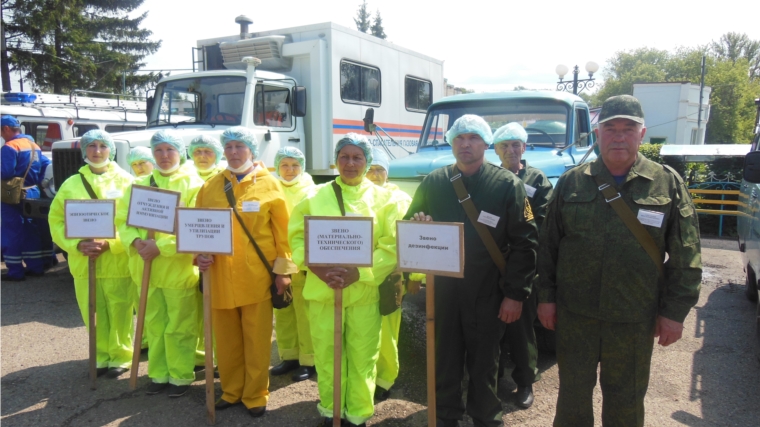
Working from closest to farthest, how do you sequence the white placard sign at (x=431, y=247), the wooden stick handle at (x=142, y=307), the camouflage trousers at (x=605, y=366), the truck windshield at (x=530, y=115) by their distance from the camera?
1. the camouflage trousers at (x=605, y=366)
2. the white placard sign at (x=431, y=247)
3. the wooden stick handle at (x=142, y=307)
4. the truck windshield at (x=530, y=115)

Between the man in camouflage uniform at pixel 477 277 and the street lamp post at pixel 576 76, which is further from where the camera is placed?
the street lamp post at pixel 576 76

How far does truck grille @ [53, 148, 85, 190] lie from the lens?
662 cm

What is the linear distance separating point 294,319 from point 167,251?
4.06 ft

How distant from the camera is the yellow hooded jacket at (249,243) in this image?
3393 millimetres

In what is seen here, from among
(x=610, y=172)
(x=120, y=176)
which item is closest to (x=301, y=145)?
(x=120, y=176)

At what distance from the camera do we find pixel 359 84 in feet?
26.7

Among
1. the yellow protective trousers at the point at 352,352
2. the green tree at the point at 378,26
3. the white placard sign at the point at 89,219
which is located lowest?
the yellow protective trousers at the point at 352,352

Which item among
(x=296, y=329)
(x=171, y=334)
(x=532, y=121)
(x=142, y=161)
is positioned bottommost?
(x=296, y=329)

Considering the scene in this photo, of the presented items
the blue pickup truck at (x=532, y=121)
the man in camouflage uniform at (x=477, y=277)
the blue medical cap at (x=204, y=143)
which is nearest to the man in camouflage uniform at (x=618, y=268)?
the man in camouflage uniform at (x=477, y=277)

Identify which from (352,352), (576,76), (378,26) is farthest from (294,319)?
Answer: (378,26)

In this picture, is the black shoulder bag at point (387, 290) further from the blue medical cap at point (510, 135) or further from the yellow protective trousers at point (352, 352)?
the blue medical cap at point (510, 135)

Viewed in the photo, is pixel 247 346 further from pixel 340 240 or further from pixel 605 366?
pixel 605 366

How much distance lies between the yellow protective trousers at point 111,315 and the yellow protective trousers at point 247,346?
1.12 metres

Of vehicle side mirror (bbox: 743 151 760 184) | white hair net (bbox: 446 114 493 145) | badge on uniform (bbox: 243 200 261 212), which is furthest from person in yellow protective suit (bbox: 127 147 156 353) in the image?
vehicle side mirror (bbox: 743 151 760 184)
